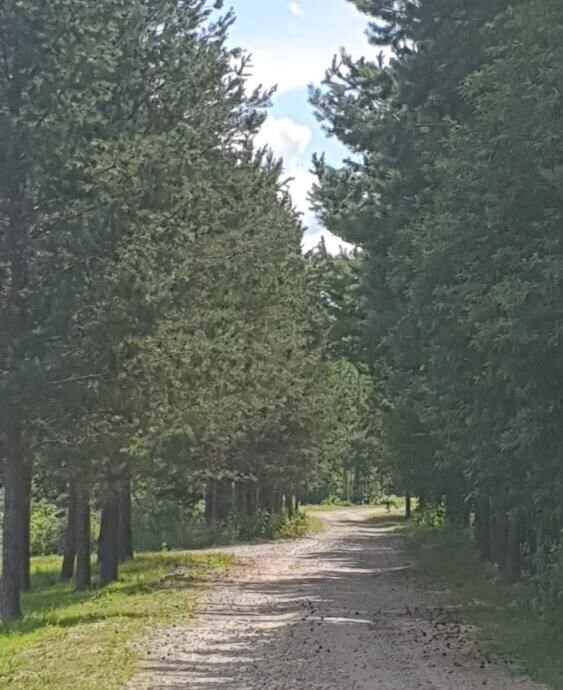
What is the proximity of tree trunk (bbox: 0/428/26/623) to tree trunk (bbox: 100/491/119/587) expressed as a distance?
556 cm

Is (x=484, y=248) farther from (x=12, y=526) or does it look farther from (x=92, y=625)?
(x=12, y=526)

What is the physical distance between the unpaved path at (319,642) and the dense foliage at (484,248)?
70.9 inches

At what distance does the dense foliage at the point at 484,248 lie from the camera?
39.1ft

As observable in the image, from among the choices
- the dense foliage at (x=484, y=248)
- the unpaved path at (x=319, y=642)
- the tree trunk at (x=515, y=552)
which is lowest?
the unpaved path at (x=319, y=642)

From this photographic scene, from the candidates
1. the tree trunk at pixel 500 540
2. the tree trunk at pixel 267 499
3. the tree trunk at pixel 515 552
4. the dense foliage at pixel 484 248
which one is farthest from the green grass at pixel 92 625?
the tree trunk at pixel 267 499

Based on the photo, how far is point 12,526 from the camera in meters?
18.1

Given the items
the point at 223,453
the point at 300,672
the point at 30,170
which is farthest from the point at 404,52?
the point at 223,453

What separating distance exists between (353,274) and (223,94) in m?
8.66

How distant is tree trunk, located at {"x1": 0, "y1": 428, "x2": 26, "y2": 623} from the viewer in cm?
1777

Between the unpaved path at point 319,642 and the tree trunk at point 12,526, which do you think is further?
the tree trunk at point 12,526

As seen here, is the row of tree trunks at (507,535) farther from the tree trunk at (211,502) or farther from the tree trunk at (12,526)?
the tree trunk at (211,502)

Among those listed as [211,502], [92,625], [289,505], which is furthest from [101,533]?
[289,505]

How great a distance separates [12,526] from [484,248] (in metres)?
9.23

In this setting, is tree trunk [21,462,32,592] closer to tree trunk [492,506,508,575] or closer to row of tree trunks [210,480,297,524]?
tree trunk [492,506,508,575]
